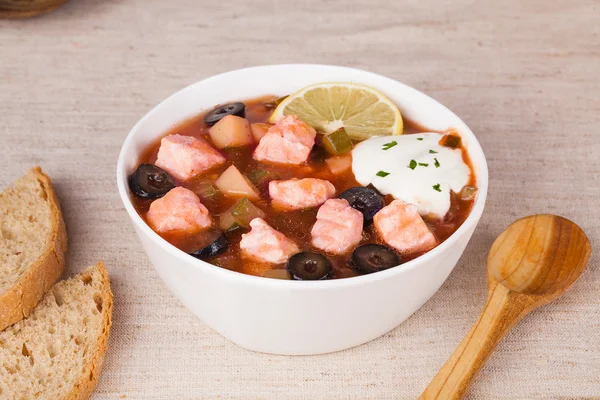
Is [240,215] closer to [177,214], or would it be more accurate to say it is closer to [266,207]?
[266,207]

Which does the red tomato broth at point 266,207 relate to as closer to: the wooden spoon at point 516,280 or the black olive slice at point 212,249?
the black olive slice at point 212,249

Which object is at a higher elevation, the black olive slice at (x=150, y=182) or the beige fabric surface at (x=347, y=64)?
the black olive slice at (x=150, y=182)

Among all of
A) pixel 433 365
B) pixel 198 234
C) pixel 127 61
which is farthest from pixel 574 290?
pixel 127 61

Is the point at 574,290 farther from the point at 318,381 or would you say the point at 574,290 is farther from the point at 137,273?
the point at 137,273

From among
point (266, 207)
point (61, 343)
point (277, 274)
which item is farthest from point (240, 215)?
point (61, 343)

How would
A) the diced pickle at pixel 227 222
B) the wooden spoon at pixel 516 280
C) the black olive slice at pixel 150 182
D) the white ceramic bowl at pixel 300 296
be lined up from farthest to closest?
the black olive slice at pixel 150 182 → the diced pickle at pixel 227 222 → the wooden spoon at pixel 516 280 → the white ceramic bowl at pixel 300 296

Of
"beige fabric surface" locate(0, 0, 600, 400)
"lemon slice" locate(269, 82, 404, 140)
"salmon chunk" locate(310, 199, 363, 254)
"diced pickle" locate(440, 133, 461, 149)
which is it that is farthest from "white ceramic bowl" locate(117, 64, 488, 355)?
"lemon slice" locate(269, 82, 404, 140)

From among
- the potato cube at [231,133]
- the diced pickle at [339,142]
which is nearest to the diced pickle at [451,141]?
the diced pickle at [339,142]
